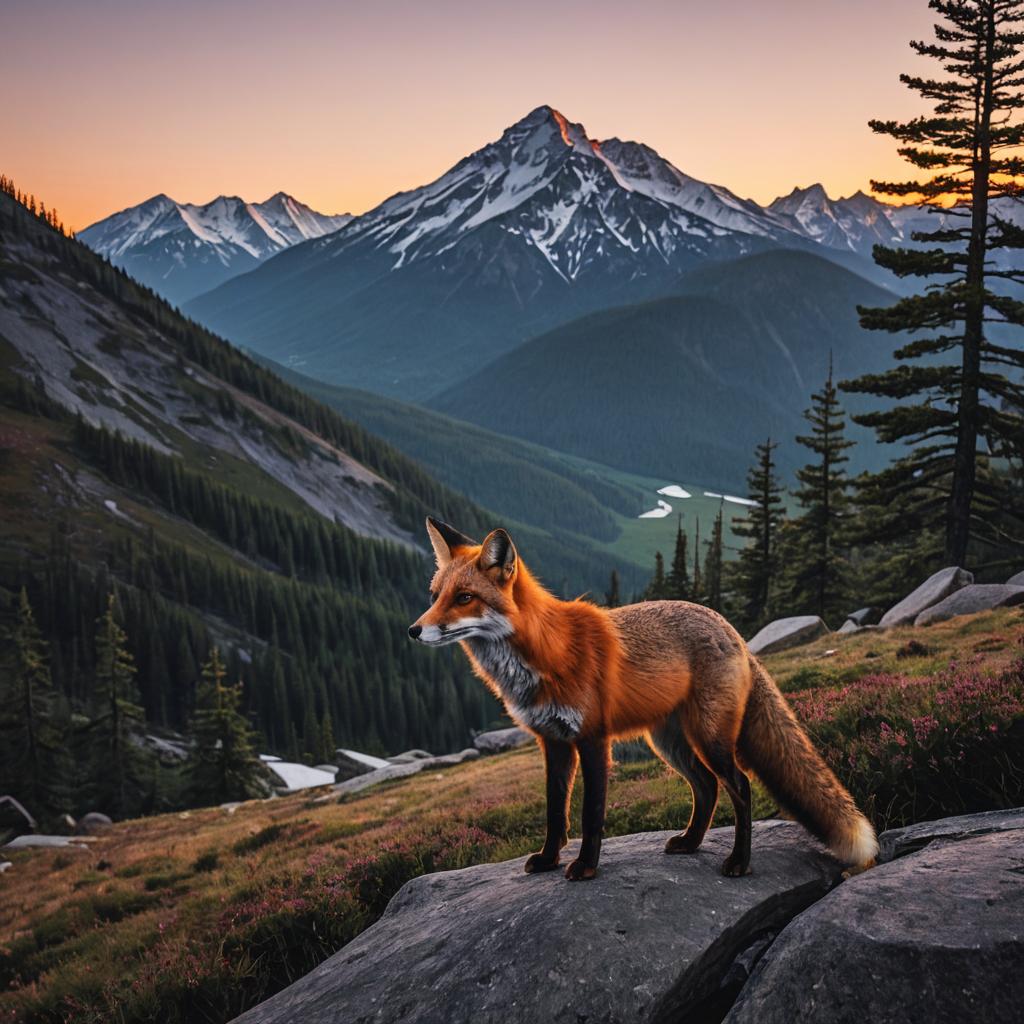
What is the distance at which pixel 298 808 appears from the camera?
36156mm

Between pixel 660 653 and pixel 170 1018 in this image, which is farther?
pixel 170 1018

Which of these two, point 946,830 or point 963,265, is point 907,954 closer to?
point 946,830

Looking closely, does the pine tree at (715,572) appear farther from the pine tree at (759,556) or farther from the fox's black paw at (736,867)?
the fox's black paw at (736,867)

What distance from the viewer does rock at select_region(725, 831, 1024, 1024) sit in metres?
4.05

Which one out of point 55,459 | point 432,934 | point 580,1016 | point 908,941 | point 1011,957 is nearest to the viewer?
point 1011,957

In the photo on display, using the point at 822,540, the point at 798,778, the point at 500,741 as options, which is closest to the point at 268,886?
the point at 798,778

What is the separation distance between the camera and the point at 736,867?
6.37 metres

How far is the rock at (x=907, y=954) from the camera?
405 centimetres

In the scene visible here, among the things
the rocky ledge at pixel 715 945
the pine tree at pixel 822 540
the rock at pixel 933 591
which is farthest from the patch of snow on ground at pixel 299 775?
the rocky ledge at pixel 715 945

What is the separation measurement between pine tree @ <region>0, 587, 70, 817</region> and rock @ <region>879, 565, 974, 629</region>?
5707cm

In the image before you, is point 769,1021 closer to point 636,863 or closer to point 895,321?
point 636,863

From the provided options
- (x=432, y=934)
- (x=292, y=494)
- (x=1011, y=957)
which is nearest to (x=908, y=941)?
(x=1011, y=957)

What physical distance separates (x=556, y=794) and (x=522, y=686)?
3.88 ft

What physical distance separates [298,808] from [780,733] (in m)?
34.6
